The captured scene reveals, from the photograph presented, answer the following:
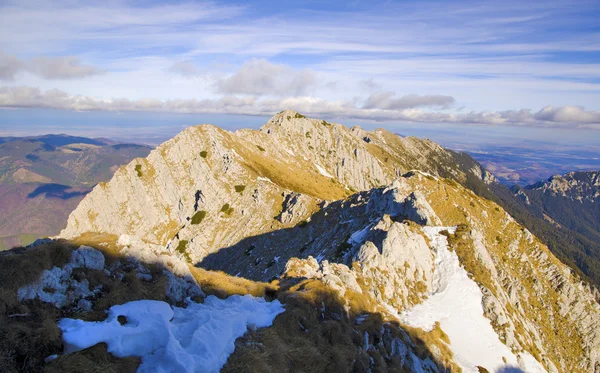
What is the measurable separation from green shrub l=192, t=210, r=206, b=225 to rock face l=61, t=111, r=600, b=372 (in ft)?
1.37

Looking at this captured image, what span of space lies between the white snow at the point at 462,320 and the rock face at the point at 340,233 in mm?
1208

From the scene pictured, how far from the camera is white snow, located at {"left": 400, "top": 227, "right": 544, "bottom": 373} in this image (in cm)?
3434

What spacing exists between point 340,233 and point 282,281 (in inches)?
1271

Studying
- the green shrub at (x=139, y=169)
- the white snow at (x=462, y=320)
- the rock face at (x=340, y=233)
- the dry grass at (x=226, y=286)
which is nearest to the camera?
the dry grass at (x=226, y=286)

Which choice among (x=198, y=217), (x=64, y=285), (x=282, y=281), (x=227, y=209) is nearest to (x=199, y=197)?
(x=198, y=217)

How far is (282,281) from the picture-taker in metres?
29.4

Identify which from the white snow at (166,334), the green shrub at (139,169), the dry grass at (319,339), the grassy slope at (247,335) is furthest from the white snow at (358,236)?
the green shrub at (139,169)

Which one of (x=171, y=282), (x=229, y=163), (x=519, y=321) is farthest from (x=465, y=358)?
(x=229, y=163)

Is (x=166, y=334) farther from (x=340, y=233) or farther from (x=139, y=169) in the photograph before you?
(x=139, y=169)

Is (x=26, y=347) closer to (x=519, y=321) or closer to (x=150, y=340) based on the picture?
(x=150, y=340)

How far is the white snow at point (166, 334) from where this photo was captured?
40.9 feet

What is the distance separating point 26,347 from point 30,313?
9.93 feet

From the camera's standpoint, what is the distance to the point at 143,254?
68.1 ft

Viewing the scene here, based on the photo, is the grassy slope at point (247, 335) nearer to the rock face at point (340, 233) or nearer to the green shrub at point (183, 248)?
the rock face at point (340, 233)
